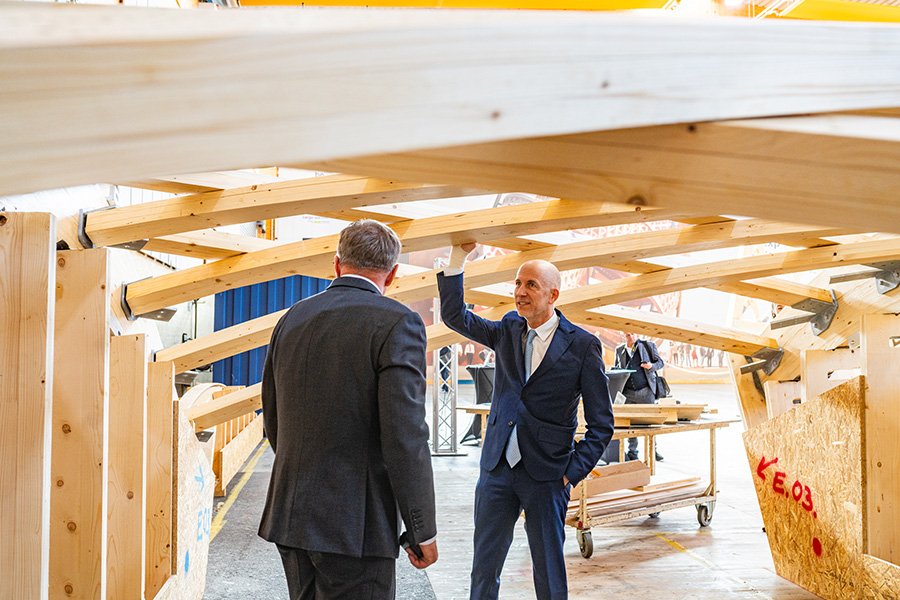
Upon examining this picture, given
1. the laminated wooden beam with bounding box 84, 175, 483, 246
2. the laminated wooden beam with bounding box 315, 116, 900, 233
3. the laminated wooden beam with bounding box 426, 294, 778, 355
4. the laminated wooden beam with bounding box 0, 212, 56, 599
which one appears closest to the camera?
the laminated wooden beam with bounding box 315, 116, 900, 233

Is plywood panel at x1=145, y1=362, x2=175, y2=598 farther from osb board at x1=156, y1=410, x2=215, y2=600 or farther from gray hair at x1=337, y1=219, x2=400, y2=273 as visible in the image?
gray hair at x1=337, y1=219, x2=400, y2=273

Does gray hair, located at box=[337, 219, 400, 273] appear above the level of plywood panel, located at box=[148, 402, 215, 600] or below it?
above

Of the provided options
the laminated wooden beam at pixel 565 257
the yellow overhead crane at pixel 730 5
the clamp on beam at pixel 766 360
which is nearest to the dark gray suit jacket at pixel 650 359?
the clamp on beam at pixel 766 360

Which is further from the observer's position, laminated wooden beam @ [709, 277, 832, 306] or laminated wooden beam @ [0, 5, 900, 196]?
laminated wooden beam @ [709, 277, 832, 306]

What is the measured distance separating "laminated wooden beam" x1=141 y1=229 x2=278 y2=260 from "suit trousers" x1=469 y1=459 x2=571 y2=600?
2.24 metres

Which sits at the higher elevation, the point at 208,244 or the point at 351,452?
the point at 208,244

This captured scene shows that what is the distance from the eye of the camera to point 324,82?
0.70 meters

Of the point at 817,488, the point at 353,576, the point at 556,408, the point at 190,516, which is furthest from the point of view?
the point at 817,488

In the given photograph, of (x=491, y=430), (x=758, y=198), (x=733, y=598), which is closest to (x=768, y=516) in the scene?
(x=733, y=598)

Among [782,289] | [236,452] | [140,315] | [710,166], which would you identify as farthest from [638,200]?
[236,452]

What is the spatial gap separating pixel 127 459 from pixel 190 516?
38.7 inches

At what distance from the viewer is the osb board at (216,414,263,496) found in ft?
26.8

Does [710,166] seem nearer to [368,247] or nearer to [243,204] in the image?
[368,247]

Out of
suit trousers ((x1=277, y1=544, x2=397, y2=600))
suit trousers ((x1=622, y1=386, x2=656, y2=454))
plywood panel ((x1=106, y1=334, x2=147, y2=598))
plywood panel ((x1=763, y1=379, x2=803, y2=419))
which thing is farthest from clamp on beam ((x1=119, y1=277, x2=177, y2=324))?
suit trousers ((x1=622, y1=386, x2=656, y2=454))
